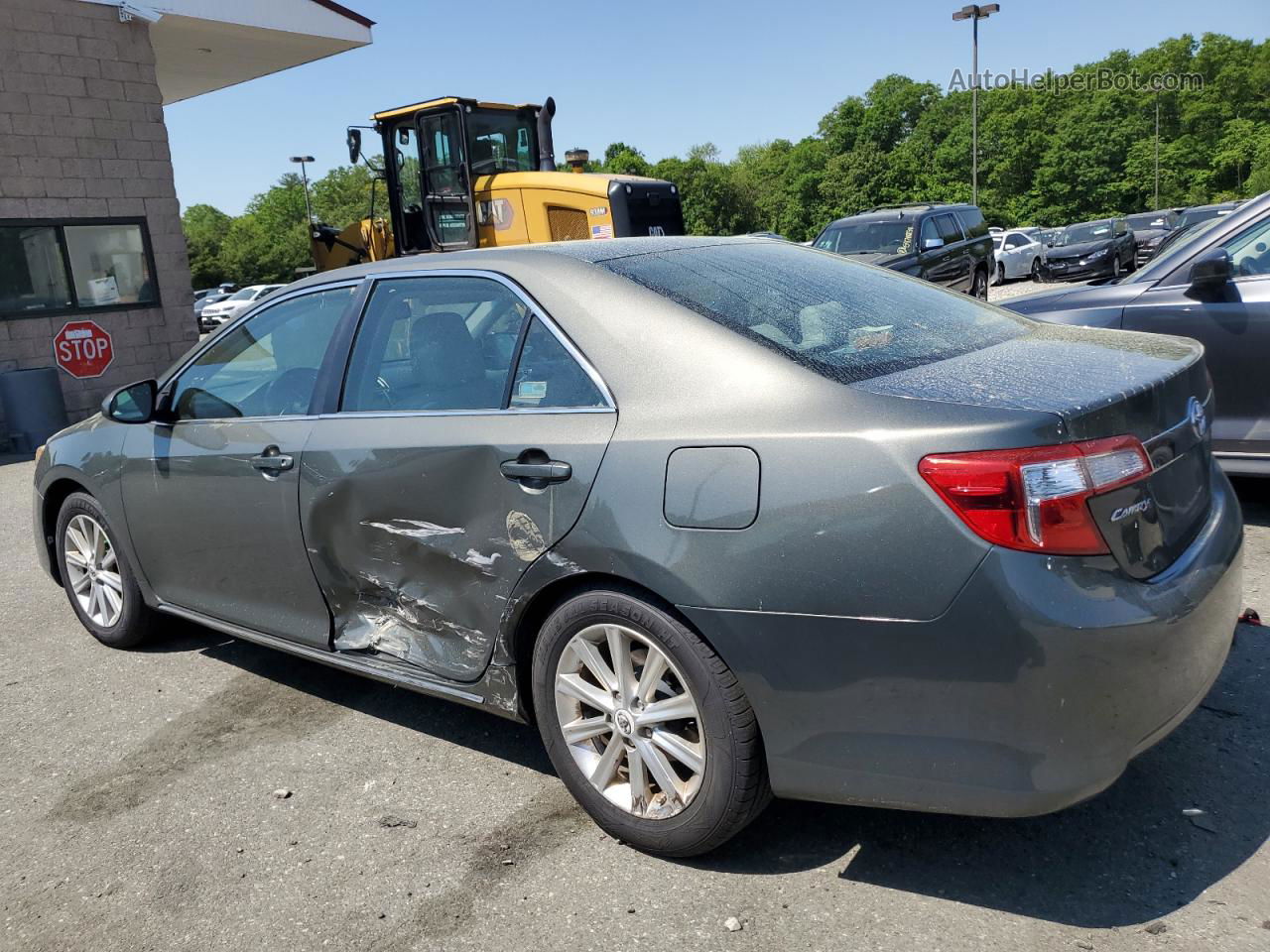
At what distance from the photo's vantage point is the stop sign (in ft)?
42.7

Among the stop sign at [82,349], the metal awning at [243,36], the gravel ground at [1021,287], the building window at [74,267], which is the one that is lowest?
the gravel ground at [1021,287]

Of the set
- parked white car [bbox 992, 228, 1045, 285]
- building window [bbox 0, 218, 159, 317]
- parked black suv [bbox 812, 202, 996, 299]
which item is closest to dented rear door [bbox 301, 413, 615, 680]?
building window [bbox 0, 218, 159, 317]

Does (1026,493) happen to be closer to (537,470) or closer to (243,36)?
(537,470)

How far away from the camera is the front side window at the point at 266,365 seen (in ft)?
12.3

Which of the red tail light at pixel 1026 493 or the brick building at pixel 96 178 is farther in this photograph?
the brick building at pixel 96 178

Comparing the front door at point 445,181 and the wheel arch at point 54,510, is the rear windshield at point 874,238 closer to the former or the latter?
the front door at point 445,181

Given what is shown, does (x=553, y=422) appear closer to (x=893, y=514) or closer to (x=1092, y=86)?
(x=893, y=514)

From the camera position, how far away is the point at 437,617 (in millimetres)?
3225

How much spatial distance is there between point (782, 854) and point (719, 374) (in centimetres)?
129

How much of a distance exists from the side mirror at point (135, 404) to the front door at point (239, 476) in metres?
0.06

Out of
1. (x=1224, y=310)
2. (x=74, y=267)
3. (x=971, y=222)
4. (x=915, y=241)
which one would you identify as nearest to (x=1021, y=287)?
(x=971, y=222)

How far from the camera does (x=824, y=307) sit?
10.2ft

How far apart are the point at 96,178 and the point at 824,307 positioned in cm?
1293

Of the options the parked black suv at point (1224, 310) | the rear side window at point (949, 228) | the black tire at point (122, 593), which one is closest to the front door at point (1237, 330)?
the parked black suv at point (1224, 310)
